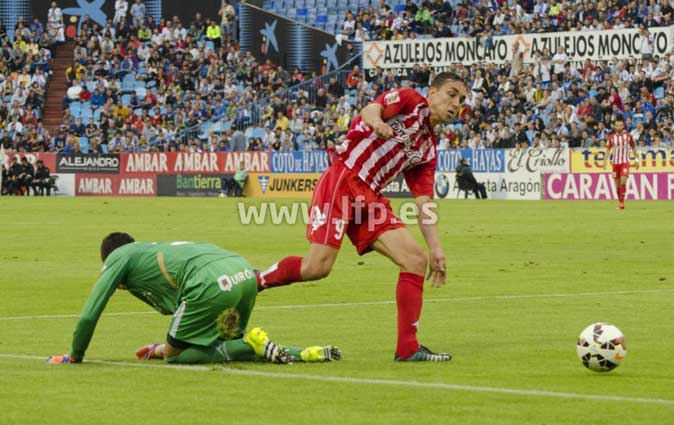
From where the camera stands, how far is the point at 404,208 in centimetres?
3766

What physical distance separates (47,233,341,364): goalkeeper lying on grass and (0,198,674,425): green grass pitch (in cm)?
18

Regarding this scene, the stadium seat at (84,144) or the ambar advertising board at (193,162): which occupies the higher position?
the stadium seat at (84,144)

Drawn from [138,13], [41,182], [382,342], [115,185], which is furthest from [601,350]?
[138,13]

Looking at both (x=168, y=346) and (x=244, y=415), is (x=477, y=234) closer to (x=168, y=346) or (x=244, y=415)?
(x=168, y=346)

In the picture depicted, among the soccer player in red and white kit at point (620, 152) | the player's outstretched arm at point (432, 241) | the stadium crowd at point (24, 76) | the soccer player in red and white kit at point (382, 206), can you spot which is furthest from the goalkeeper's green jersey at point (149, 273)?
the stadium crowd at point (24, 76)

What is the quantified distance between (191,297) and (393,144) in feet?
6.38

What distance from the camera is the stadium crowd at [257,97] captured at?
44.1 m

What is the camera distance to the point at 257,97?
56531 millimetres

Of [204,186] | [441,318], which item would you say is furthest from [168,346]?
[204,186]

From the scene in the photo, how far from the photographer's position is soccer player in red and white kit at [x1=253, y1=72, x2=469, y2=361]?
9.97 meters

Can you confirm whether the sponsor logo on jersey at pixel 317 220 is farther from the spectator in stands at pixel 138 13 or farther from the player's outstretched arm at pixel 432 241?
the spectator in stands at pixel 138 13

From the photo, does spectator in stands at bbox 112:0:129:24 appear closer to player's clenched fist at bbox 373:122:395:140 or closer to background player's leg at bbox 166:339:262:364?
background player's leg at bbox 166:339:262:364

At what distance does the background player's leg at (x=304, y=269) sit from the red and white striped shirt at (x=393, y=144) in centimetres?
61

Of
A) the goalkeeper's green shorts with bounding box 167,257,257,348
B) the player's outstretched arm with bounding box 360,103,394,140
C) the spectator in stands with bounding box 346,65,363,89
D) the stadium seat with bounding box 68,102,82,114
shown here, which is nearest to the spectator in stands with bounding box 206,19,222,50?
the stadium seat with bounding box 68,102,82,114
